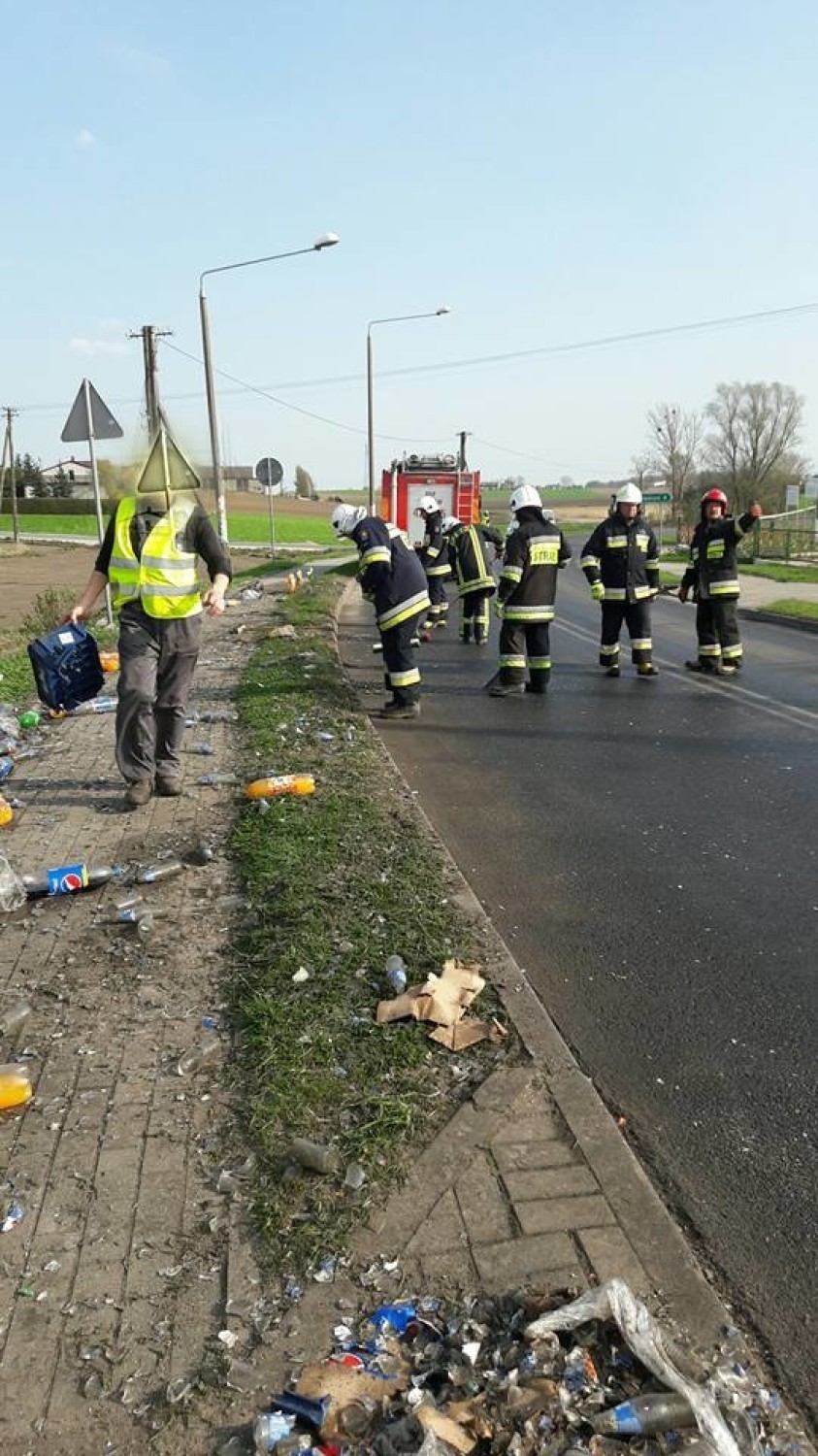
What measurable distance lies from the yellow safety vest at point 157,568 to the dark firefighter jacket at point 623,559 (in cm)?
586

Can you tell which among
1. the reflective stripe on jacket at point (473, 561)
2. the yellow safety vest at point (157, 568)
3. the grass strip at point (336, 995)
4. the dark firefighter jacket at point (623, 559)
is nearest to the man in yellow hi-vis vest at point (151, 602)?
the yellow safety vest at point (157, 568)

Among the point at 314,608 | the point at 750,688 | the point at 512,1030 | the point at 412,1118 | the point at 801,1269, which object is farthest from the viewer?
the point at 314,608

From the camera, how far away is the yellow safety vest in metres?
5.76

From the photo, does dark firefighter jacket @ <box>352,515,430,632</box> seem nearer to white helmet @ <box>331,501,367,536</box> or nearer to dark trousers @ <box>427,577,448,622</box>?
white helmet @ <box>331,501,367,536</box>

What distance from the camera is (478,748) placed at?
26.5 feet

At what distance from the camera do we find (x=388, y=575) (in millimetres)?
8945

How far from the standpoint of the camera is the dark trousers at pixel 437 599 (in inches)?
580

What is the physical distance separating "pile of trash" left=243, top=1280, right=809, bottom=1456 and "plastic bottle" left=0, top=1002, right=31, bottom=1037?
1707 mm

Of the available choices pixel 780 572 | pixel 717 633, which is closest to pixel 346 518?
pixel 717 633

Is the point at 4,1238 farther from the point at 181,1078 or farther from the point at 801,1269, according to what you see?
the point at 801,1269

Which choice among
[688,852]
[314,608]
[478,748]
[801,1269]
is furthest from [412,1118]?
[314,608]

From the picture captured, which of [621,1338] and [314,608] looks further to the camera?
[314,608]

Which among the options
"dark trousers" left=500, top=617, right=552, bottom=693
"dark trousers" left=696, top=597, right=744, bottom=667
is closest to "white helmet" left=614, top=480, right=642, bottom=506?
"dark trousers" left=696, top=597, right=744, bottom=667

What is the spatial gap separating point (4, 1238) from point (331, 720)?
→ 5922 mm
